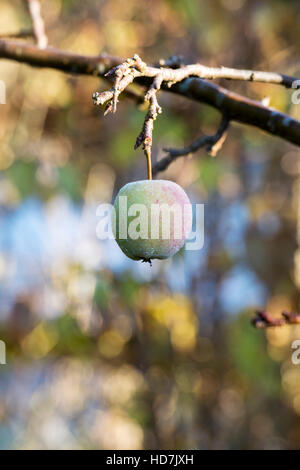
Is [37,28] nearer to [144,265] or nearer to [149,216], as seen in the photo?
[149,216]

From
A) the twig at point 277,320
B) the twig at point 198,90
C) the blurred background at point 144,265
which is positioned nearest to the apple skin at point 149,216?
the twig at point 198,90

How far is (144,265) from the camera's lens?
2787 mm

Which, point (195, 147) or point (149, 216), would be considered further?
point (195, 147)

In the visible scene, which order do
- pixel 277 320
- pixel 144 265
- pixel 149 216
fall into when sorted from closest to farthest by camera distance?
pixel 149 216, pixel 277 320, pixel 144 265

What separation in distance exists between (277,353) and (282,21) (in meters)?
1.85

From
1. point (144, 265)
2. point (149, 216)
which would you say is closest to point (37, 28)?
point (149, 216)

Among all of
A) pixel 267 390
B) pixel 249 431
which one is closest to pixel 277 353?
pixel 267 390

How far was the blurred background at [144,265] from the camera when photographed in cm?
279

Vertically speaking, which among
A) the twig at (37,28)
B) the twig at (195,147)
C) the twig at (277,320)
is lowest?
the twig at (277,320)

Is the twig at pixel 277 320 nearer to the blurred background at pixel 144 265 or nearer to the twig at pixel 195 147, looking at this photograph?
the twig at pixel 195 147

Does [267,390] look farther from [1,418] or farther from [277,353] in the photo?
[1,418]

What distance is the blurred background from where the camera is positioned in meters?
2.79

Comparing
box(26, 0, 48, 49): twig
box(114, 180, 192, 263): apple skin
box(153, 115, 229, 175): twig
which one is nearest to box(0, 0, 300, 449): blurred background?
box(26, 0, 48, 49): twig

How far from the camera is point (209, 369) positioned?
2959 mm
